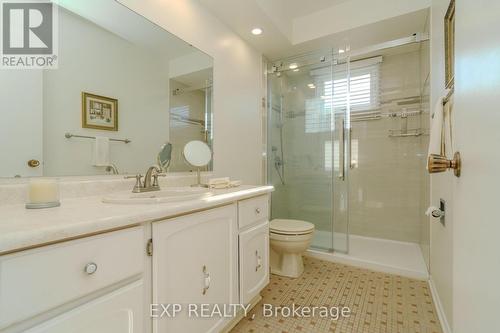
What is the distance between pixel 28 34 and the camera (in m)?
1.04

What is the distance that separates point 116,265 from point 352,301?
1.59 m

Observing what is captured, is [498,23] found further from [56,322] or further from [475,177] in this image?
[56,322]

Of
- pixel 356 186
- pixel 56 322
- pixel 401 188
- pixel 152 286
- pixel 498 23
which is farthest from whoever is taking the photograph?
pixel 356 186

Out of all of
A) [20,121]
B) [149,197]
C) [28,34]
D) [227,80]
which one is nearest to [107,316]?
[149,197]

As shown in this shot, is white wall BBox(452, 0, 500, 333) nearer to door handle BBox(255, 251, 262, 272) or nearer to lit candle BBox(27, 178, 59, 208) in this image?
door handle BBox(255, 251, 262, 272)

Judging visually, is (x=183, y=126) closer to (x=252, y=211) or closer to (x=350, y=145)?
(x=252, y=211)

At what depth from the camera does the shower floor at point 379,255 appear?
207 cm

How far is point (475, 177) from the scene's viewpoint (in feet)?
1.51

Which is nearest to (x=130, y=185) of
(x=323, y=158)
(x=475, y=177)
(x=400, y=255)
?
(x=475, y=177)

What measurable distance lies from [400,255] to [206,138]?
221cm

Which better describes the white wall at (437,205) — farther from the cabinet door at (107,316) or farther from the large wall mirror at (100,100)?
the large wall mirror at (100,100)

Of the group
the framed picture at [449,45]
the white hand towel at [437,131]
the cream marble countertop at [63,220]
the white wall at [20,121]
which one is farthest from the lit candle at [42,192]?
the framed picture at [449,45]

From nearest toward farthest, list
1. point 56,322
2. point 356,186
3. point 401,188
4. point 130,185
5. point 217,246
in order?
point 56,322
point 217,246
point 130,185
point 401,188
point 356,186

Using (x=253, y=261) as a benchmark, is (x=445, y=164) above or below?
above
